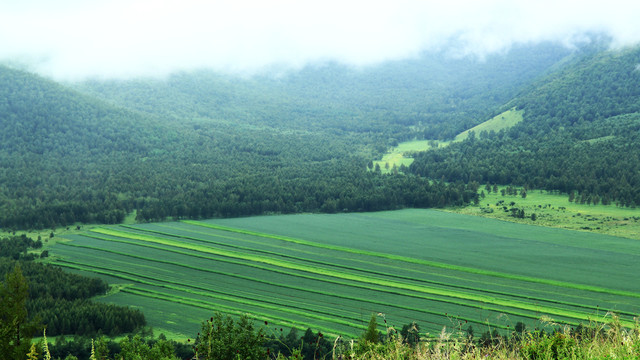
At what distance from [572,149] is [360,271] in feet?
300

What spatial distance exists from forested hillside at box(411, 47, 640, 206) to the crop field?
981 inches

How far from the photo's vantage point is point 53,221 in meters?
103

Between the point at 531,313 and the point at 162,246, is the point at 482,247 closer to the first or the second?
the point at 531,313

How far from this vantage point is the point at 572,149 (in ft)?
454

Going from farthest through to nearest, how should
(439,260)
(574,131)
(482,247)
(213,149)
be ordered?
(213,149) → (574,131) → (482,247) → (439,260)

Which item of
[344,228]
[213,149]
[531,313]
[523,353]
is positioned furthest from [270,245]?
[213,149]

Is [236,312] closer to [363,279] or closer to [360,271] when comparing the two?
[363,279]

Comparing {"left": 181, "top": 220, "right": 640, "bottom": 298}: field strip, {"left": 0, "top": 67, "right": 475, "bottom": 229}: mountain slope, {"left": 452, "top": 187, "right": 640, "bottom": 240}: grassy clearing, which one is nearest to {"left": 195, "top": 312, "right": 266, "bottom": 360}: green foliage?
{"left": 181, "top": 220, "right": 640, "bottom": 298}: field strip

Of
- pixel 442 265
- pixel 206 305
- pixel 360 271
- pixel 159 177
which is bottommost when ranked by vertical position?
pixel 206 305

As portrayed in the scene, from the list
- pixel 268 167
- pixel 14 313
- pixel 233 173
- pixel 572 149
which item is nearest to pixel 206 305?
pixel 14 313

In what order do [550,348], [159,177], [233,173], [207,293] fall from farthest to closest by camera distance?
[233,173] → [159,177] → [207,293] → [550,348]

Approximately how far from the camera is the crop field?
190 feet

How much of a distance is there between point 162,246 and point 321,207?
38.4 meters

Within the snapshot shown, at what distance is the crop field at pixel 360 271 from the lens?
5803cm
